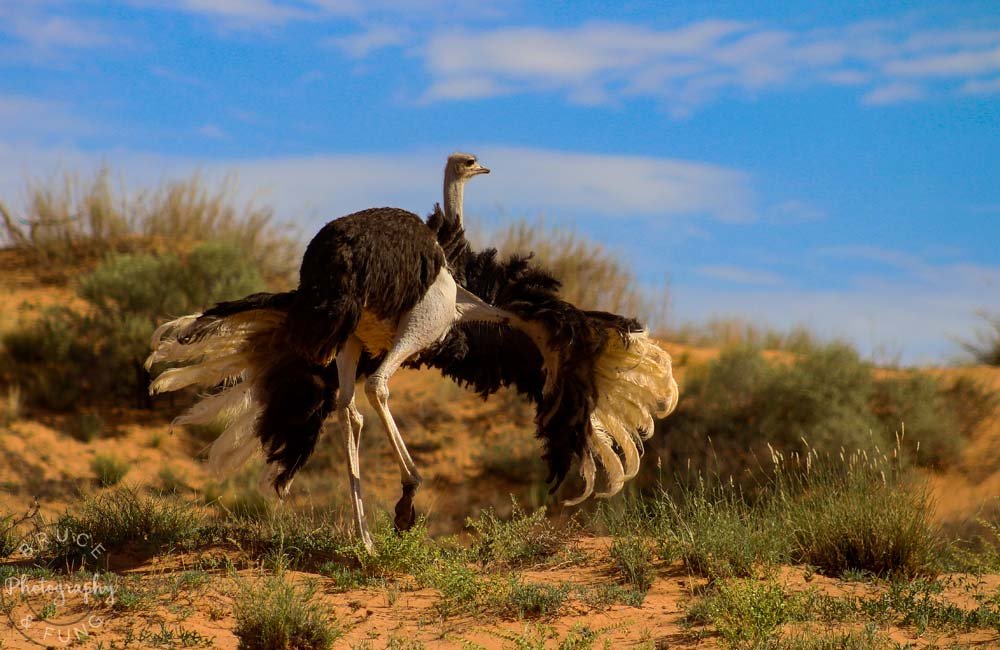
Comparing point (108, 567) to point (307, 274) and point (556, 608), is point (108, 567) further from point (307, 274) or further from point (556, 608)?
point (556, 608)

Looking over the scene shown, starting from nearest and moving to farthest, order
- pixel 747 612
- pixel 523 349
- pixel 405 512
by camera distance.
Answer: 1. pixel 747 612
2. pixel 405 512
3. pixel 523 349

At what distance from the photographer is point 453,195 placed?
839cm

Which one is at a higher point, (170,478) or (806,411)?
(806,411)

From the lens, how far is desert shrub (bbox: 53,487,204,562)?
748cm

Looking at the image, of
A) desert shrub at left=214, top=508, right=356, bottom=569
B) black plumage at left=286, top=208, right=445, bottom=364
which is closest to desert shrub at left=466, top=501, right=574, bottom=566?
desert shrub at left=214, top=508, right=356, bottom=569

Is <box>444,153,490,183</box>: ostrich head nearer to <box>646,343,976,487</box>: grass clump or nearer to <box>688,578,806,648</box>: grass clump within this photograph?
<box>688,578,806,648</box>: grass clump

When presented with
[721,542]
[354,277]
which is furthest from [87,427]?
[721,542]

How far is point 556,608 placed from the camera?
260 inches

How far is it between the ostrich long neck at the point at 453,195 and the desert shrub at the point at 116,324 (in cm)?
1028

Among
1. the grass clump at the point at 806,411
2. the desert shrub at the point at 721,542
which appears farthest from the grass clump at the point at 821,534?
the grass clump at the point at 806,411

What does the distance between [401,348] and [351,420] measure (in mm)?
601

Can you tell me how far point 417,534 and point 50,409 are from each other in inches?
481

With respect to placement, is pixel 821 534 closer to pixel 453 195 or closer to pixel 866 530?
pixel 866 530

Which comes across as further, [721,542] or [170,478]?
[170,478]
